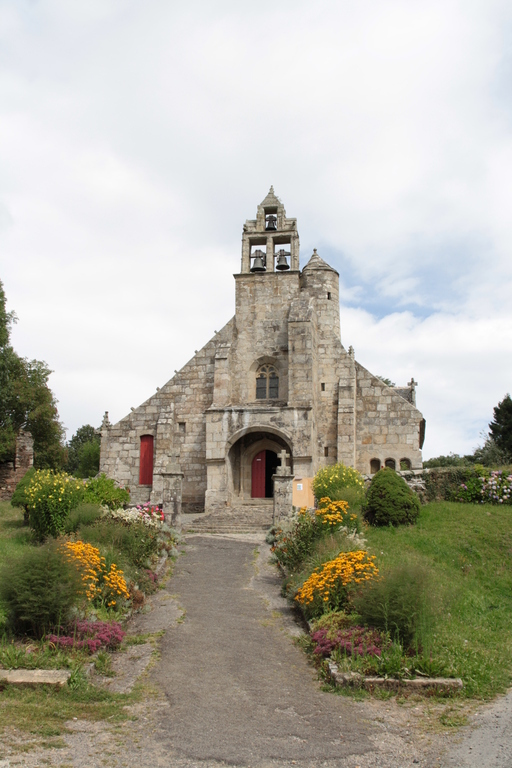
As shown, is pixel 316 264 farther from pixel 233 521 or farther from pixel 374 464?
pixel 233 521

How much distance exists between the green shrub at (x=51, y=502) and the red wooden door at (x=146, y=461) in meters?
10.5

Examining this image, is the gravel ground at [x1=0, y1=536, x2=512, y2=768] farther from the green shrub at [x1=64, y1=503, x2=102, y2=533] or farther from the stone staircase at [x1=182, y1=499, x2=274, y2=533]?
the stone staircase at [x1=182, y1=499, x2=274, y2=533]

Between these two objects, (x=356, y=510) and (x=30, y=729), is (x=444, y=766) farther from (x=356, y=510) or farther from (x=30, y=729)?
(x=356, y=510)

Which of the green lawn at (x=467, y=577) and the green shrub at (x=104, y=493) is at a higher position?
the green shrub at (x=104, y=493)

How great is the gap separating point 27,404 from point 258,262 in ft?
46.3

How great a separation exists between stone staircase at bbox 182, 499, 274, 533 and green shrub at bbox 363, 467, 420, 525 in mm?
5082

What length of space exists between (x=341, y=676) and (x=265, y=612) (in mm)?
3024

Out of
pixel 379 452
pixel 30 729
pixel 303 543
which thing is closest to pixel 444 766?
pixel 30 729

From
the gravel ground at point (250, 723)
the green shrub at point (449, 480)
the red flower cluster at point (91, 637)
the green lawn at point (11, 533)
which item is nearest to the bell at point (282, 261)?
the green shrub at point (449, 480)

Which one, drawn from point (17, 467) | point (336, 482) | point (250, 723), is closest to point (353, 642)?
point (250, 723)

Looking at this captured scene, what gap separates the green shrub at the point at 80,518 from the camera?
38.3ft

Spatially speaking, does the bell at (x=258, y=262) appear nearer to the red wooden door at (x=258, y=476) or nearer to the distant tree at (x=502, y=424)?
the red wooden door at (x=258, y=476)

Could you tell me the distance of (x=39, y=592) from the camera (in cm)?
662

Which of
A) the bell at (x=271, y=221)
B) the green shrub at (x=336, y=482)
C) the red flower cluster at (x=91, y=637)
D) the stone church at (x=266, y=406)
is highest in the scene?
the bell at (x=271, y=221)
